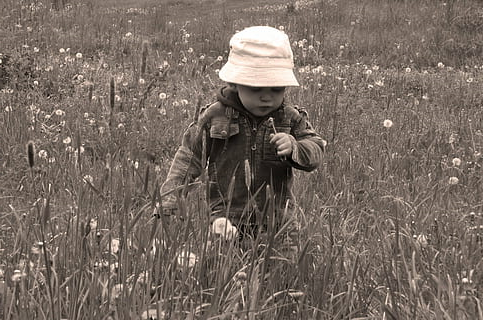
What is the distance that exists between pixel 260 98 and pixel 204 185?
42.4 inches

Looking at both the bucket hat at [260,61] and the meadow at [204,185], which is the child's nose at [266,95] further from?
the meadow at [204,185]

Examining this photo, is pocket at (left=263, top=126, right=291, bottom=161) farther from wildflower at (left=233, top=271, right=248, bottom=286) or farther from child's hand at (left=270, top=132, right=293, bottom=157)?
wildflower at (left=233, top=271, right=248, bottom=286)

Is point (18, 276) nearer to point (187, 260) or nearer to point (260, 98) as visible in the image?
point (187, 260)

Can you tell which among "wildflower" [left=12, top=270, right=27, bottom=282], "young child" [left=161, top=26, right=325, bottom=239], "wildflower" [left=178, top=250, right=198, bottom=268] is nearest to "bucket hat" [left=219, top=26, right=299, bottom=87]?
"young child" [left=161, top=26, right=325, bottom=239]

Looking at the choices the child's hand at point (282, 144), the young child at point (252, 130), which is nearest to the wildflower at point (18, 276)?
the young child at point (252, 130)

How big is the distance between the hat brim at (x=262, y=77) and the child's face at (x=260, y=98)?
11 cm

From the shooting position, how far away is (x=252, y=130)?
320 cm

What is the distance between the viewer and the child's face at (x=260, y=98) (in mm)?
3053

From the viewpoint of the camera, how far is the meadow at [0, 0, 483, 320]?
2.08 meters

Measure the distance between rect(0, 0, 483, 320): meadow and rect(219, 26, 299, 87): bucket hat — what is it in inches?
9.7

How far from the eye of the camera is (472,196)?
3.71 meters

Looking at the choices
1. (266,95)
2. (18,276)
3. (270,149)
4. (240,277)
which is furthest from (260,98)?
(18,276)

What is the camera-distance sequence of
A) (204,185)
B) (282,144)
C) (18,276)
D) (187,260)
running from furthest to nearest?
(282,144) → (187,260) → (204,185) → (18,276)

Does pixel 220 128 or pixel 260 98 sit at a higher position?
pixel 260 98
